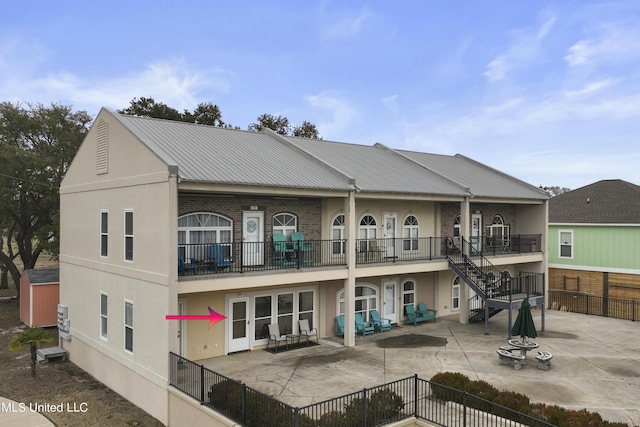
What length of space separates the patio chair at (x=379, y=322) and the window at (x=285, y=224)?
5.13 metres

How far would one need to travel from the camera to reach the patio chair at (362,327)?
1983 centimetres

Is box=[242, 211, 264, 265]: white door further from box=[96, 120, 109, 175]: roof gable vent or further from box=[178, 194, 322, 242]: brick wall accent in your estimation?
box=[96, 120, 109, 175]: roof gable vent

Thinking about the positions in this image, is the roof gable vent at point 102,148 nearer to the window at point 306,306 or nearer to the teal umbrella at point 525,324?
the window at point 306,306

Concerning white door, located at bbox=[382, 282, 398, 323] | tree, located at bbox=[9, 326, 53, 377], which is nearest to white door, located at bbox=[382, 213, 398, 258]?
white door, located at bbox=[382, 282, 398, 323]

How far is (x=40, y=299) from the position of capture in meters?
23.2

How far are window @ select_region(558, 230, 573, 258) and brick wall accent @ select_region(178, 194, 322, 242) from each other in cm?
1598

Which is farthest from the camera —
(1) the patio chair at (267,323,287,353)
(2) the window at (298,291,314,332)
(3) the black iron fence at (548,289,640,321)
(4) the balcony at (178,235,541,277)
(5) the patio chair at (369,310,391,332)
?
(3) the black iron fence at (548,289,640,321)

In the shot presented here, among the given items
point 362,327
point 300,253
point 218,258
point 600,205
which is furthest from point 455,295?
point 218,258

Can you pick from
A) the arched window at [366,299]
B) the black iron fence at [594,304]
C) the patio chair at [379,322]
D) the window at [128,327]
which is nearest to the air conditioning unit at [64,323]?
the window at [128,327]

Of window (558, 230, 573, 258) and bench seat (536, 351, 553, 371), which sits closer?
bench seat (536, 351, 553, 371)

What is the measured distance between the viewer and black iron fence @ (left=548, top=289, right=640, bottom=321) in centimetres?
2427

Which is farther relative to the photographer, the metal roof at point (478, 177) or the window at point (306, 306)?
the metal roof at point (478, 177)

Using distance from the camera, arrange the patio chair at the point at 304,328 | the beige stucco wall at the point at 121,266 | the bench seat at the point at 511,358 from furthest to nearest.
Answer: the patio chair at the point at 304,328 → the bench seat at the point at 511,358 → the beige stucco wall at the point at 121,266

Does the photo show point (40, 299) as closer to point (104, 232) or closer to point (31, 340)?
point (31, 340)
